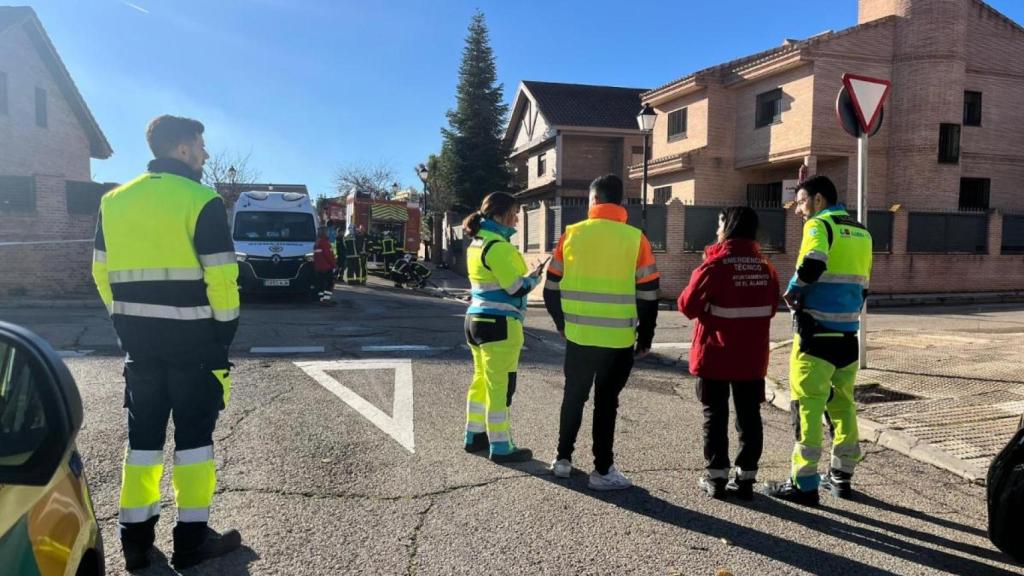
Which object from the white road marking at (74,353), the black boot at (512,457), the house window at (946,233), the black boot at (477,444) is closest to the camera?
the black boot at (512,457)

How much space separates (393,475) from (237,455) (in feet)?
3.92

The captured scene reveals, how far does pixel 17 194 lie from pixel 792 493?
1755 cm

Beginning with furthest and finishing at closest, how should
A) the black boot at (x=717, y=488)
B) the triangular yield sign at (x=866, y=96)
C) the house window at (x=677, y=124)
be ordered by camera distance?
1. the house window at (x=677, y=124)
2. the triangular yield sign at (x=866, y=96)
3. the black boot at (x=717, y=488)

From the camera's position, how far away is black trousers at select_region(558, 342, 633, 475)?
13.9 ft

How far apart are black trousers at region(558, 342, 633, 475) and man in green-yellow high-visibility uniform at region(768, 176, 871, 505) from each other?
3.48ft

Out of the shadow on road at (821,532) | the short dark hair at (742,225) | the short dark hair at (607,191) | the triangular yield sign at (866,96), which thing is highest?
the triangular yield sign at (866,96)

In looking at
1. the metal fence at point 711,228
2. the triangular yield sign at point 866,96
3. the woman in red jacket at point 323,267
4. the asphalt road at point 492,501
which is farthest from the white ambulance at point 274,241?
the triangular yield sign at point 866,96

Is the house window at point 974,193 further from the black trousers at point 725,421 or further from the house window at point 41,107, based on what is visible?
the house window at point 41,107

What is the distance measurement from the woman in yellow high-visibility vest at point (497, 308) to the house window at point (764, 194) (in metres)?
21.4

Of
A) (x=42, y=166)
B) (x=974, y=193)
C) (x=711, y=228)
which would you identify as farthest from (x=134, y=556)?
(x=974, y=193)

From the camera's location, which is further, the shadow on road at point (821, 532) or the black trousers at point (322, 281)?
the black trousers at point (322, 281)

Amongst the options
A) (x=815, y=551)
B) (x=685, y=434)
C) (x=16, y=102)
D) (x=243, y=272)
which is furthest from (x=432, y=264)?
(x=815, y=551)

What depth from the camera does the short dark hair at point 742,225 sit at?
4.09 m

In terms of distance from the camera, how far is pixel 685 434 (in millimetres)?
5555
